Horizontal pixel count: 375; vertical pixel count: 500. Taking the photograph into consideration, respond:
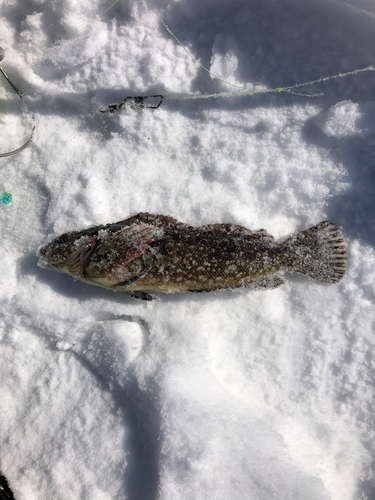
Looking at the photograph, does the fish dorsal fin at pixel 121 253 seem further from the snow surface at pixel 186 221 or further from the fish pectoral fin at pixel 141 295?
the snow surface at pixel 186 221

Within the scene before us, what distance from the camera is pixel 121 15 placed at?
364 cm

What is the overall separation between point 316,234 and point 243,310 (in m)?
1.35

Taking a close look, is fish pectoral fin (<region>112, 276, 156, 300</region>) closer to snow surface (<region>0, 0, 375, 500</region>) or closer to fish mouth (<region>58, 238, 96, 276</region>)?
snow surface (<region>0, 0, 375, 500</region>)

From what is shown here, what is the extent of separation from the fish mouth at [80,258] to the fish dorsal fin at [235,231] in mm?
1317

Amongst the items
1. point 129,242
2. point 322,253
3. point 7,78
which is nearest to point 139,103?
point 7,78

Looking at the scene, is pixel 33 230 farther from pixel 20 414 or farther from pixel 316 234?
pixel 316 234

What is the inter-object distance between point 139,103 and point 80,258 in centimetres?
220

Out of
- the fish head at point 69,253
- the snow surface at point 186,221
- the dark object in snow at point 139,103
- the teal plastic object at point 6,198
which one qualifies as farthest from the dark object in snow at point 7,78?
the fish head at point 69,253

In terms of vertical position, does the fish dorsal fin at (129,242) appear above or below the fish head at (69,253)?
above

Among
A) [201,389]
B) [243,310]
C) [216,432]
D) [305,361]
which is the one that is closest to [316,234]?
[243,310]

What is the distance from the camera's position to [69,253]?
3188mm

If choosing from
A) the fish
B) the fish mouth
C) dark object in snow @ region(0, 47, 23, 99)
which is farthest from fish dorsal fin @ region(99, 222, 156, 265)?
dark object in snow @ region(0, 47, 23, 99)

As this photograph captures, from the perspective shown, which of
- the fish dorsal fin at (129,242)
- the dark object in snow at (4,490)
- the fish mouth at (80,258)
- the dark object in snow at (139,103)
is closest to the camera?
the fish dorsal fin at (129,242)

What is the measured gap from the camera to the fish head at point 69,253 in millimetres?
3148
